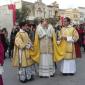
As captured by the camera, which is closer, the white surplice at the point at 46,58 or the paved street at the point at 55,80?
the paved street at the point at 55,80

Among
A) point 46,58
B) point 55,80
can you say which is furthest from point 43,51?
point 55,80

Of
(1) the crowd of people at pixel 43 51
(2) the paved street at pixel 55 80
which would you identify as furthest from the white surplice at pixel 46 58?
(2) the paved street at pixel 55 80

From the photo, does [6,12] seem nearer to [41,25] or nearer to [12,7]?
[12,7]

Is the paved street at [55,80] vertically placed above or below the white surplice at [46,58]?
below

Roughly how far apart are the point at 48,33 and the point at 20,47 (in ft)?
3.76

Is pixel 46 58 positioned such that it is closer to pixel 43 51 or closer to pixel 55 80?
pixel 43 51

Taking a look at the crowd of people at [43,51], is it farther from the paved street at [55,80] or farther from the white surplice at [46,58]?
the paved street at [55,80]

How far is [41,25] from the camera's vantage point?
428 inches

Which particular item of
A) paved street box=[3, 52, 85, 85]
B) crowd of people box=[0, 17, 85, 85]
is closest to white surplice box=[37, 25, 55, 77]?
crowd of people box=[0, 17, 85, 85]

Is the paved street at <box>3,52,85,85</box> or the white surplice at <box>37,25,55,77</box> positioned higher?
the white surplice at <box>37,25,55,77</box>

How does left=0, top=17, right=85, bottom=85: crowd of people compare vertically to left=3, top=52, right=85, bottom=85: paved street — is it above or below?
above

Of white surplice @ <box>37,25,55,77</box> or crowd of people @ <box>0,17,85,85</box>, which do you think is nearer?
crowd of people @ <box>0,17,85,85</box>

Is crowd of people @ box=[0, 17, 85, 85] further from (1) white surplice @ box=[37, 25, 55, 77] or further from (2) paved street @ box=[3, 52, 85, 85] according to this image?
(2) paved street @ box=[3, 52, 85, 85]

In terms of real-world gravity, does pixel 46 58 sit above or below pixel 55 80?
above
